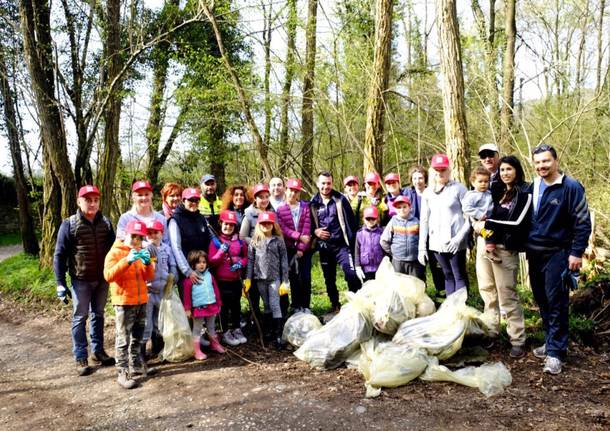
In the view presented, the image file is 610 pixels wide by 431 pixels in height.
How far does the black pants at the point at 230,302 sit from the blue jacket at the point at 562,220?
9.78 ft

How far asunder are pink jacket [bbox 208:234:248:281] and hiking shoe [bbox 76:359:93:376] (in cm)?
151

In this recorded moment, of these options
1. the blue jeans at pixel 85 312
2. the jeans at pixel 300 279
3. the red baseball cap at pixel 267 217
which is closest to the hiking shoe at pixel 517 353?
the jeans at pixel 300 279

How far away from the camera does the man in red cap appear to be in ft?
14.5

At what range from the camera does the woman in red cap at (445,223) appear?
4602 mm

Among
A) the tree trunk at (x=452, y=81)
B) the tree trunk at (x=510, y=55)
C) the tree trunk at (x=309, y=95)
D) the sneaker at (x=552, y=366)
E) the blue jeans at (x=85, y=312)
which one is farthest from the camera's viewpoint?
the tree trunk at (x=510, y=55)

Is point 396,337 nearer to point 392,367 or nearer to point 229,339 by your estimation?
point 392,367

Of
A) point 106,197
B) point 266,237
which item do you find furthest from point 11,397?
point 106,197

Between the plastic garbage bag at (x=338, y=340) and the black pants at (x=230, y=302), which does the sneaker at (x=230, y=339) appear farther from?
the plastic garbage bag at (x=338, y=340)

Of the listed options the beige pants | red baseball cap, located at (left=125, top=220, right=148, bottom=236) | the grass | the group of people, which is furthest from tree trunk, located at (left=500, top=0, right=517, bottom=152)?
the grass

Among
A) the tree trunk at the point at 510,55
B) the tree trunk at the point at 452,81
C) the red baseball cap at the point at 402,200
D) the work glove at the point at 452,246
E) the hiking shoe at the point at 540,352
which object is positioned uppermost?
the tree trunk at the point at 510,55

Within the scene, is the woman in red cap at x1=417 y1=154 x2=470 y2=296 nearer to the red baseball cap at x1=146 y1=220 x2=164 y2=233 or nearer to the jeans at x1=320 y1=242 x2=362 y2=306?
the jeans at x1=320 y1=242 x2=362 y2=306

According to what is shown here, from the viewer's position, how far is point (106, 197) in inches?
355

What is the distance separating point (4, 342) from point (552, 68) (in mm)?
9616

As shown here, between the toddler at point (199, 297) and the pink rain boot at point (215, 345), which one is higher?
the toddler at point (199, 297)
